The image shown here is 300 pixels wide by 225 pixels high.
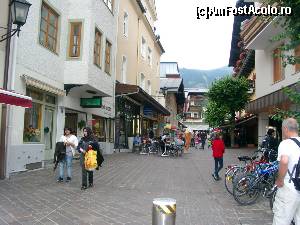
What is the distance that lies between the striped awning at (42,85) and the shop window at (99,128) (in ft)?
19.4

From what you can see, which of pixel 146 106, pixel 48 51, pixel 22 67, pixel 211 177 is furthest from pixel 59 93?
pixel 146 106

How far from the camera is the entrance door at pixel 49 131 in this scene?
16125mm

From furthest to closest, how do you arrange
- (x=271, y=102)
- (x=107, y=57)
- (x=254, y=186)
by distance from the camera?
(x=107, y=57) < (x=271, y=102) < (x=254, y=186)

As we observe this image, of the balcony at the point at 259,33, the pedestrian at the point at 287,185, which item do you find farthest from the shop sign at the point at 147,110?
the pedestrian at the point at 287,185

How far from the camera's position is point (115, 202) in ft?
29.1

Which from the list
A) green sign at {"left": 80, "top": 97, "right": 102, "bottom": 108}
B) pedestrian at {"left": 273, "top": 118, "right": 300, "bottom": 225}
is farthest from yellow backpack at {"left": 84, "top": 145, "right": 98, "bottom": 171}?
green sign at {"left": 80, "top": 97, "right": 102, "bottom": 108}

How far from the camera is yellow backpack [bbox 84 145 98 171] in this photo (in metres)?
10.5

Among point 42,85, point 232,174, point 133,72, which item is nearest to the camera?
point 232,174

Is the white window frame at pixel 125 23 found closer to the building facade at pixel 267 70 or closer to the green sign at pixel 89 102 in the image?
the green sign at pixel 89 102

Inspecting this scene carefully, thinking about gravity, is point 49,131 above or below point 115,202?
above

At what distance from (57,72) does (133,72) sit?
14.1 meters

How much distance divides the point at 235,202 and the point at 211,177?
500cm

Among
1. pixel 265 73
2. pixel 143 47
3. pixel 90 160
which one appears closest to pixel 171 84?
pixel 143 47

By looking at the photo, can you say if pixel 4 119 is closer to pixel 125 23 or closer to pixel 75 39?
pixel 75 39
